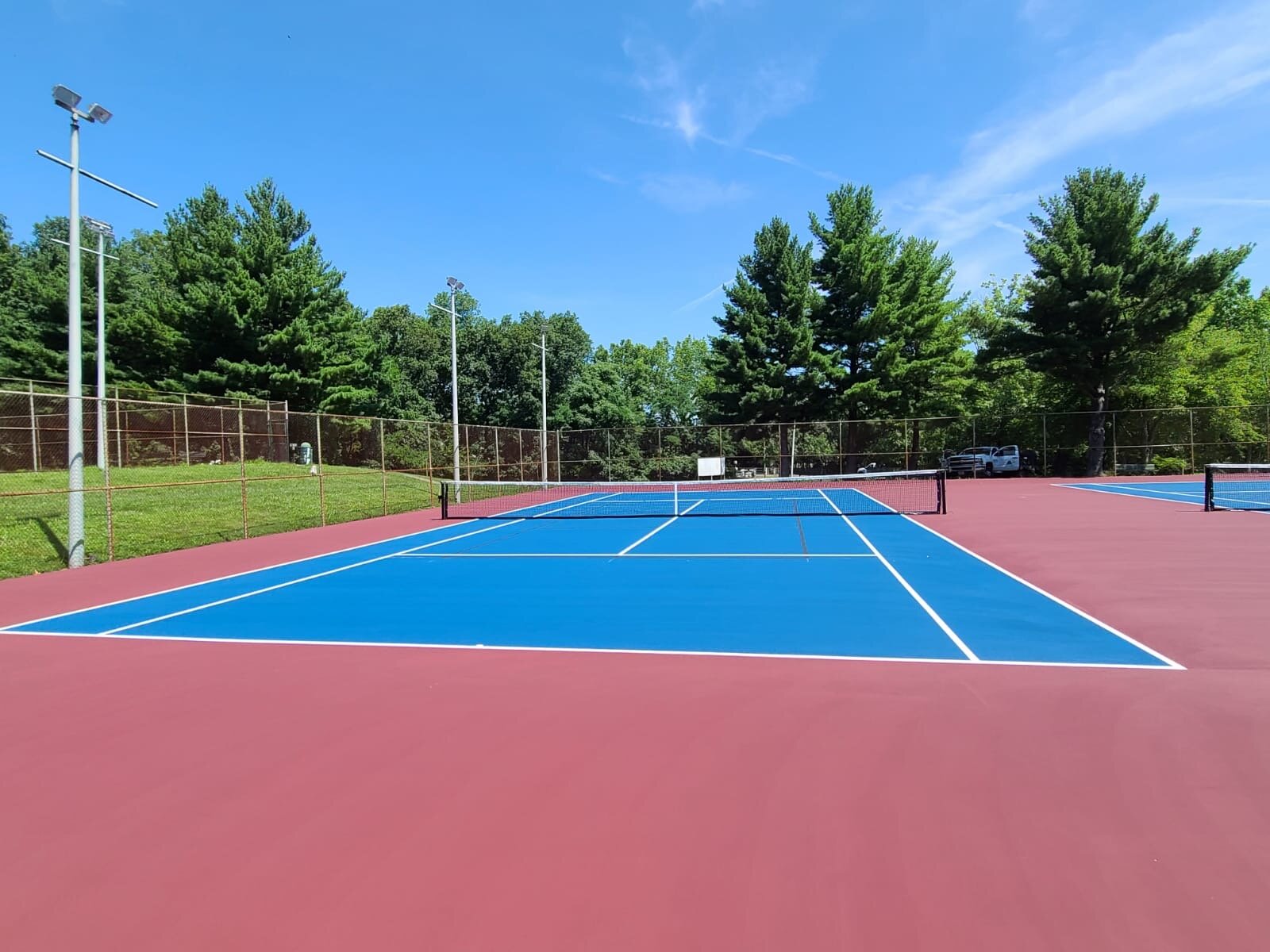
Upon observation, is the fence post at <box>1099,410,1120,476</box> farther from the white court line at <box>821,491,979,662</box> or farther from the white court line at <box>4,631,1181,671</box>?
the white court line at <box>4,631,1181,671</box>

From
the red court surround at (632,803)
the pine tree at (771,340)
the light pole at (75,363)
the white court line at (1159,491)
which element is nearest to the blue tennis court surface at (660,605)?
the red court surround at (632,803)

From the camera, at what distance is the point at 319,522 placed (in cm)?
1997

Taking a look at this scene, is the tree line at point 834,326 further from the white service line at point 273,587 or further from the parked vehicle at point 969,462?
the white service line at point 273,587

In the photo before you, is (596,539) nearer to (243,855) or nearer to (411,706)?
(411,706)

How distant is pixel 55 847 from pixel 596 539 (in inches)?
480

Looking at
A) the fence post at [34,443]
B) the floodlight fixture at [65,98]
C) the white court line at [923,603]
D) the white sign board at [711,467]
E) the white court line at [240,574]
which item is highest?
the floodlight fixture at [65,98]

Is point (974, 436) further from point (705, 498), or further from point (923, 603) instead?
point (923, 603)

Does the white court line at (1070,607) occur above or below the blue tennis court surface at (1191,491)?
below

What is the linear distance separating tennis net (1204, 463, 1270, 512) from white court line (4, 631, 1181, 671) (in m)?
15.5

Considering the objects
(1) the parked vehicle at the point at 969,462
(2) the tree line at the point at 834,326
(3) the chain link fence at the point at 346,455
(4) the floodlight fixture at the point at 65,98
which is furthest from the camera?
(1) the parked vehicle at the point at 969,462

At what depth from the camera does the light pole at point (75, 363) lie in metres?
12.3

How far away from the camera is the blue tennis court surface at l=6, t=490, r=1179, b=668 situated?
6652mm

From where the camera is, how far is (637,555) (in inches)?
504

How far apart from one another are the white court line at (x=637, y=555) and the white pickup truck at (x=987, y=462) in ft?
93.9
